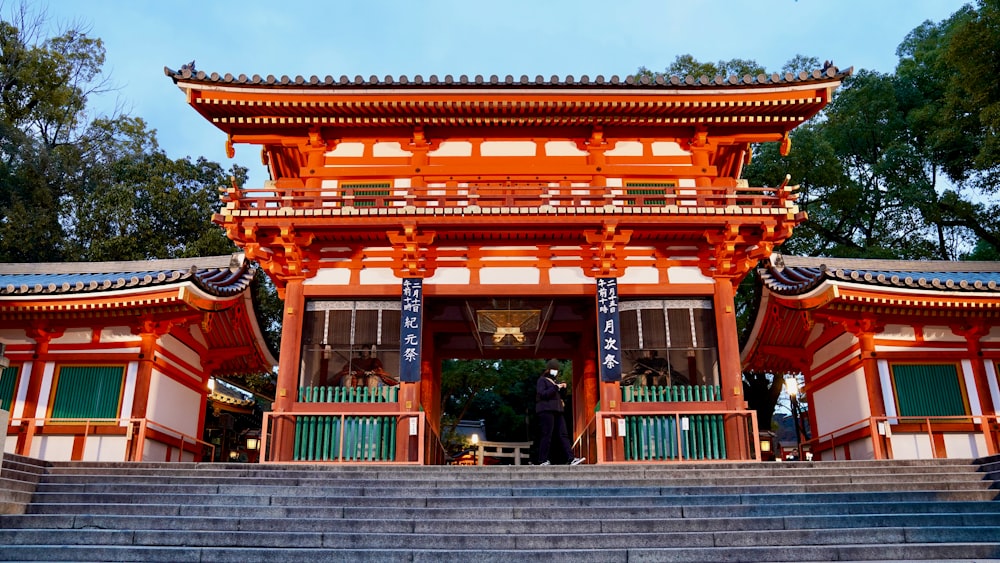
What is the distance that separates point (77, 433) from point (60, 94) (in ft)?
77.4

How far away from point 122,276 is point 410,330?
7.13 metres

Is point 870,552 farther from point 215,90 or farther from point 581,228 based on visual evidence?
point 215,90

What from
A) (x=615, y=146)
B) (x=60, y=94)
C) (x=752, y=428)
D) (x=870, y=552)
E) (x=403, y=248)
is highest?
(x=60, y=94)

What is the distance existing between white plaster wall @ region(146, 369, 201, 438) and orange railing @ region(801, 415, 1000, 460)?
43.8 ft

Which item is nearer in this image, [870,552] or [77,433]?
[870,552]

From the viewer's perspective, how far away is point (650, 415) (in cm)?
1232

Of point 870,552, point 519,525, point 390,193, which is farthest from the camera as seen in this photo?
point 390,193

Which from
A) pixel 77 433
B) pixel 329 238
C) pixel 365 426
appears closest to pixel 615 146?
pixel 329 238

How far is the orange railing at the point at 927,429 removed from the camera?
1325 cm

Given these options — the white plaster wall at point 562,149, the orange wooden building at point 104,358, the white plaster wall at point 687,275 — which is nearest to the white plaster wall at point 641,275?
the white plaster wall at point 687,275

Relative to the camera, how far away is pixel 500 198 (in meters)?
13.1

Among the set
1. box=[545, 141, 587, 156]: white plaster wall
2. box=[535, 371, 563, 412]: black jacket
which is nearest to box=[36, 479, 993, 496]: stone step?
box=[535, 371, 563, 412]: black jacket

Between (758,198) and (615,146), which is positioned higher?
(615,146)

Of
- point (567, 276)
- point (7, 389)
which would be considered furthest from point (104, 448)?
point (567, 276)
